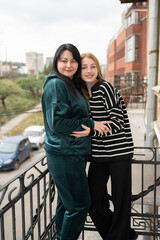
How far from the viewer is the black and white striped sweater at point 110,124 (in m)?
2.25

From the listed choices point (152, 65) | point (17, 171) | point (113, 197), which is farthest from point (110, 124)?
point (17, 171)

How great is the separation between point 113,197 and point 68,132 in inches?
34.8

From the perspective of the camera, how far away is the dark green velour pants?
213cm

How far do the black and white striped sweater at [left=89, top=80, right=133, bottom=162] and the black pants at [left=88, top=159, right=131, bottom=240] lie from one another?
103 mm

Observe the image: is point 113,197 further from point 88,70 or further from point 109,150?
point 88,70

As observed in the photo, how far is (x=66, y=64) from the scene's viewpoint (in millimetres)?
2152

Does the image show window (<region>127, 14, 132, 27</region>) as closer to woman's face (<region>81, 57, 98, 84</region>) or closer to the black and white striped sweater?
woman's face (<region>81, 57, 98, 84</region>)

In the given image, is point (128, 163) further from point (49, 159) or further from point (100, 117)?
point (49, 159)

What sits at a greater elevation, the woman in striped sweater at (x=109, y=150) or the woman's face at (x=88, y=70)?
the woman's face at (x=88, y=70)

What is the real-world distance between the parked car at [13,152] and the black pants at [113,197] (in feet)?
48.0

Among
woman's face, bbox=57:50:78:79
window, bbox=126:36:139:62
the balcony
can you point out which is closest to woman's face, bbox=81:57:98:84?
woman's face, bbox=57:50:78:79

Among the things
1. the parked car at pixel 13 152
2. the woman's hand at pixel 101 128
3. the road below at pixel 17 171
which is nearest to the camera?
the woman's hand at pixel 101 128

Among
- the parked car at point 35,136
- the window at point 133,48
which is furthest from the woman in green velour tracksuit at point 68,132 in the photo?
the window at point 133,48

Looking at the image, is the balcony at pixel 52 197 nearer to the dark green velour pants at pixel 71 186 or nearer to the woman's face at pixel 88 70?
the dark green velour pants at pixel 71 186
